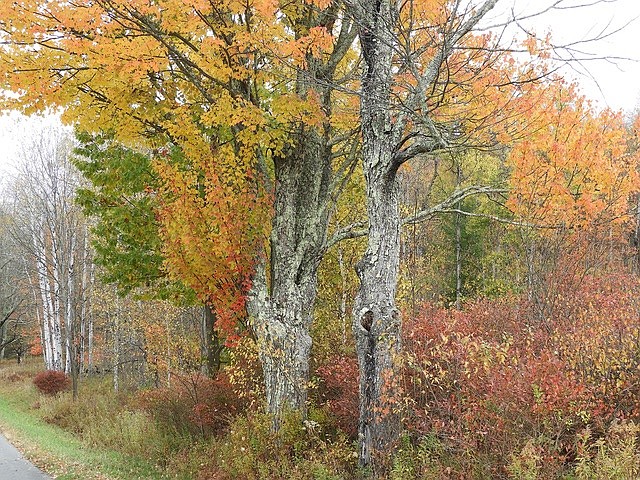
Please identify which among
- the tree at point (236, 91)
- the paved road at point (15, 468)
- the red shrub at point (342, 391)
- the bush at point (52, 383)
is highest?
the tree at point (236, 91)

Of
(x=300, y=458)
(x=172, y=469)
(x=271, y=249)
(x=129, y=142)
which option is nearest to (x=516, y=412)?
(x=300, y=458)

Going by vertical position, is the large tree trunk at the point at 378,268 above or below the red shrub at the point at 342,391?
above

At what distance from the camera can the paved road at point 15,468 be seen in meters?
9.29

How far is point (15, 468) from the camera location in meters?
10.0

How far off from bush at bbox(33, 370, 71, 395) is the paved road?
11558 millimetres

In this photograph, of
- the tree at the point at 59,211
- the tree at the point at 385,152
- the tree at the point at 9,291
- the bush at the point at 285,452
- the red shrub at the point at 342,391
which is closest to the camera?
the tree at the point at 385,152


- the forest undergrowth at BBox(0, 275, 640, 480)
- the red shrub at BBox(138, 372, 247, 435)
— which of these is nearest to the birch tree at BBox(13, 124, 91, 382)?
the red shrub at BBox(138, 372, 247, 435)

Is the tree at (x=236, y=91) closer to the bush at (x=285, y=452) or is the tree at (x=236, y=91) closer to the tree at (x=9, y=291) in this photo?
the bush at (x=285, y=452)

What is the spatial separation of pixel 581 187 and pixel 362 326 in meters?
7.52

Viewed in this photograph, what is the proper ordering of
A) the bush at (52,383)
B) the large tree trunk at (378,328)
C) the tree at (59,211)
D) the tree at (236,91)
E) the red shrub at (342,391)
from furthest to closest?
the bush at (52,383) < the tree at (59,211) < the red shrub at (342,391) < the tree at (236,91) < the large tree trunk at (378,328)

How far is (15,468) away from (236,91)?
780 cm

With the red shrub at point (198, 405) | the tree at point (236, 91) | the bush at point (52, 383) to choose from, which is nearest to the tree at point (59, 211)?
the bush at point (52, 383)

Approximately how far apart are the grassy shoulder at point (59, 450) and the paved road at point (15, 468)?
7.1 inches

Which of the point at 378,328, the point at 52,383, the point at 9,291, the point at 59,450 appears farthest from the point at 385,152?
the point at 9,291
